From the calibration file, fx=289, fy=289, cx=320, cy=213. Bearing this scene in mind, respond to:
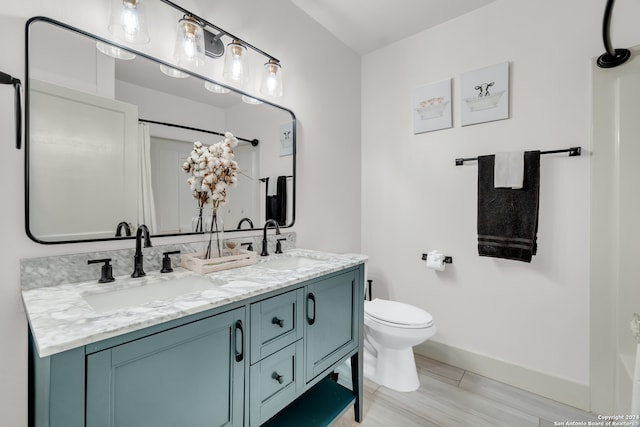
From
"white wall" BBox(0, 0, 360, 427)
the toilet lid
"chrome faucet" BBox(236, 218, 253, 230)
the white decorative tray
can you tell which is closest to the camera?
"white wall" BBox(0, 0, 360, 427)

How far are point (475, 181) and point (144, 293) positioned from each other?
6.81ft

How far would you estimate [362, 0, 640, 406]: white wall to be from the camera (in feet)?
5.61

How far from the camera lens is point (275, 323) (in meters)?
1.12

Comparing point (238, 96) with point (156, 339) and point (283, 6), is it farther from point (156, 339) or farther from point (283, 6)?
point (156, 339)

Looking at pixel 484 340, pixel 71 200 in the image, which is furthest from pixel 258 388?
pixel 484 340

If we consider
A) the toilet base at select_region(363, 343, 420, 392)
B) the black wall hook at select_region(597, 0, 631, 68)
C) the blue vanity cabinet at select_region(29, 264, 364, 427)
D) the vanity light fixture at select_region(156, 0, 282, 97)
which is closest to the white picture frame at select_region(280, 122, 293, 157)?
the vanity light fixture at select_region(156, 0, 282, 97)

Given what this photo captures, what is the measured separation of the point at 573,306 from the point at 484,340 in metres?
0.58

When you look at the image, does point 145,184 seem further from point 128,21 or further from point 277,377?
point 277,377

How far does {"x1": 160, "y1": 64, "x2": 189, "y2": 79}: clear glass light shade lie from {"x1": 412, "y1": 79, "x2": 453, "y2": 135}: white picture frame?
1668mm

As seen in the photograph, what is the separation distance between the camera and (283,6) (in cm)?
191

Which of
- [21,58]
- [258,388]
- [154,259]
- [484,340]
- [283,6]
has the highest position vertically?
[283,6]

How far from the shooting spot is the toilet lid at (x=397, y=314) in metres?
1.82

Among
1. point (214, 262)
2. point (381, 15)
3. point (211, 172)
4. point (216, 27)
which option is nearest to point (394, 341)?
point (214, 262)

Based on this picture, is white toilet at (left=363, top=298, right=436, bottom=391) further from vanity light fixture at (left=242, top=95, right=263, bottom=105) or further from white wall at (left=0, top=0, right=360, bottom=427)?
vanity light fixture at (left=242, top=95, right=263, bottom=105)
